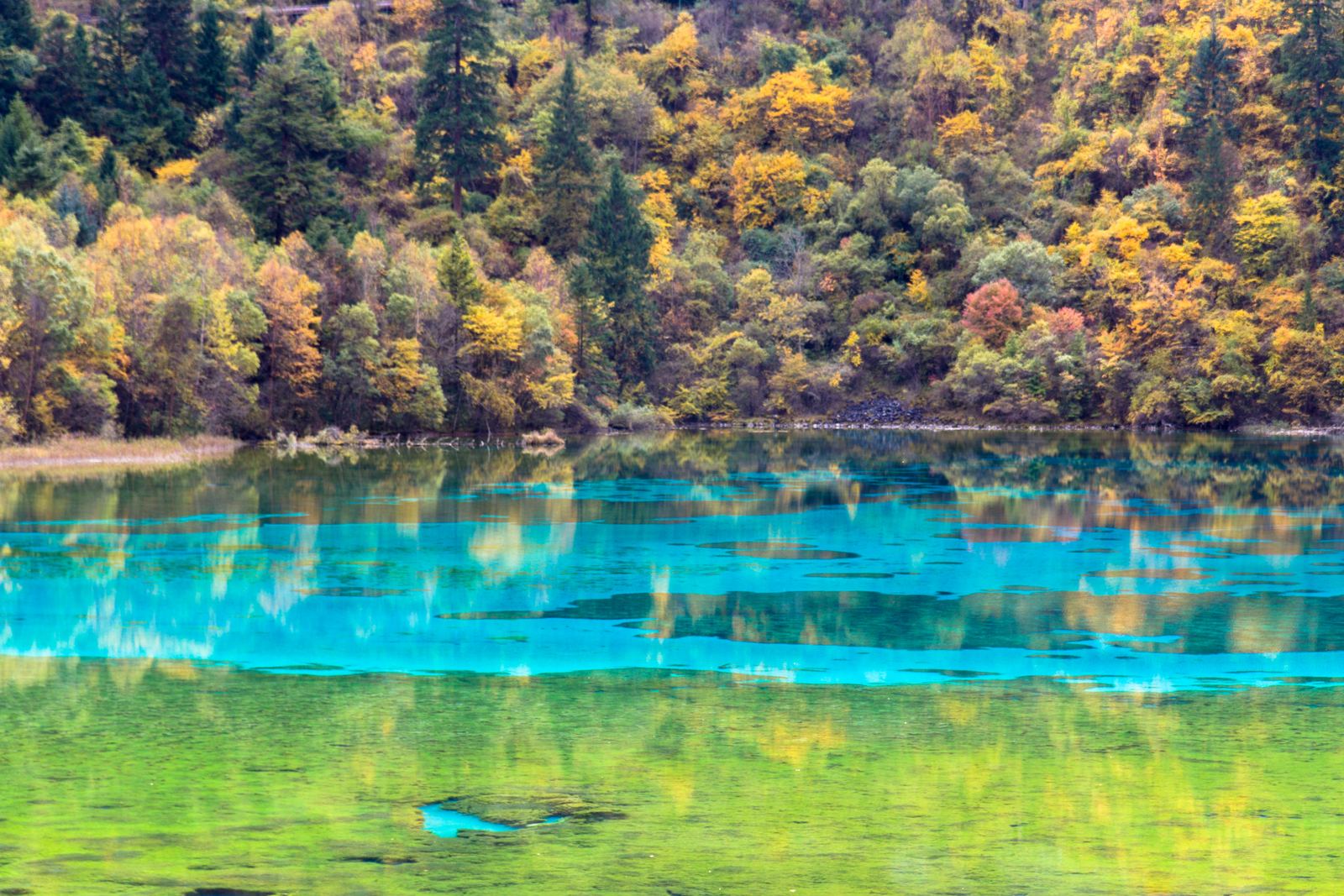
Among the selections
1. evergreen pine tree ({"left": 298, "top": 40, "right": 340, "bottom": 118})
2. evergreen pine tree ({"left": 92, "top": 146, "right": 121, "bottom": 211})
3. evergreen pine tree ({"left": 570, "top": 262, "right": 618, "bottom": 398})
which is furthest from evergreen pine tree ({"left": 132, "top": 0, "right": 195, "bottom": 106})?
evergreen pine tree ({"left": 570, "top": 262, "right": 618, "bottom": 398})

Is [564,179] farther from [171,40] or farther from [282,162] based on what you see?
[171,40]

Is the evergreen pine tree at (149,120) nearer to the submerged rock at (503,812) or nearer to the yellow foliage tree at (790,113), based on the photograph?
the yellow foliage tree at (790,113)

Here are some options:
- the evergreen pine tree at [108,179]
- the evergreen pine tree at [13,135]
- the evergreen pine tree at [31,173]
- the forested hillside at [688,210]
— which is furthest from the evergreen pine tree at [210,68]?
the evergreen pine tree at [31,173]

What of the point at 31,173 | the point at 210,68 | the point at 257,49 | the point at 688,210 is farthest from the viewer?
the point at 688,210

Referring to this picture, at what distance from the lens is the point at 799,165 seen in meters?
109

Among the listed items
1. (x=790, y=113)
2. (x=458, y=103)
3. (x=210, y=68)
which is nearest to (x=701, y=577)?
(x=458, y=103)

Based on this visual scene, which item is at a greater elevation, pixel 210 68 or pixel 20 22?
pixel 20 22

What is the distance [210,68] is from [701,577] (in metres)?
85.0

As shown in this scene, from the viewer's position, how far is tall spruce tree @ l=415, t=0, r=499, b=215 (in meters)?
94.6

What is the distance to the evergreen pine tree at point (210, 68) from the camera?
10012 cm

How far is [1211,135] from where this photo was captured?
298 ft

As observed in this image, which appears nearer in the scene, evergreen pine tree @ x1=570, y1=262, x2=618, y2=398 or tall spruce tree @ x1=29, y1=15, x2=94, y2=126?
evergreen pine tree @ x1=570, y1=262, x2=618, y2=398

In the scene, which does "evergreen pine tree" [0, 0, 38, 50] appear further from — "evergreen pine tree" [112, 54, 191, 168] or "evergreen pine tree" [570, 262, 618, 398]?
"evergreen pine tree" [570, 262, 618, 398]

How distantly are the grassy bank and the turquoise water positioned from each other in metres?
7.90
